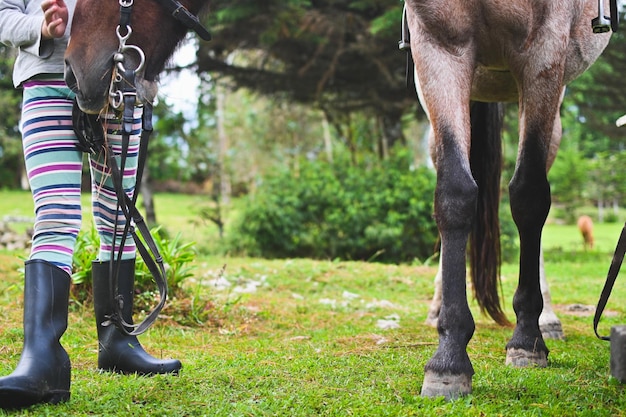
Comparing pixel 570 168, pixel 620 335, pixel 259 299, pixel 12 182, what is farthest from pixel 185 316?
pixel 12 182

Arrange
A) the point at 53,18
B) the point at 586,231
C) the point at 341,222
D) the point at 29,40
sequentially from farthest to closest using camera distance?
the point at 586,231, the point at 341,222, the point at 29,40, the point at 53,18

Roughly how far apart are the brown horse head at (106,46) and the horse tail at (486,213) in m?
2.50

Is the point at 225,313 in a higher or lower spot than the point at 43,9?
lower

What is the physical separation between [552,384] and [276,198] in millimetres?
7797

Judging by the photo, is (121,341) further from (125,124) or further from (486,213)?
(486,213)

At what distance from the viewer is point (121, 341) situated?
9.43 ft

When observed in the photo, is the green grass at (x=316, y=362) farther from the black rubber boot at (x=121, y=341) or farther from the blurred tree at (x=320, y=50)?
the blurred tree at (x=320, y=50)

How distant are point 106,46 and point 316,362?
1697 mm

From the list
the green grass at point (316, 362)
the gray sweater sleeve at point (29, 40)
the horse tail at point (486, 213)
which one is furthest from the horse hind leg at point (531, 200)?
the gray sweater sleeve at point (29, 40)

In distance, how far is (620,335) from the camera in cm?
216

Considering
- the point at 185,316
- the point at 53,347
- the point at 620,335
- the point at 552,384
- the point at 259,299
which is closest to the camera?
the point at 620,335

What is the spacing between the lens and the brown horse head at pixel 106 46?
7.56ft

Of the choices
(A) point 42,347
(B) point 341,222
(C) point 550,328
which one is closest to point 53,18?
(A) point 42,347

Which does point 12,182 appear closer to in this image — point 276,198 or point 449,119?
point 276,198
